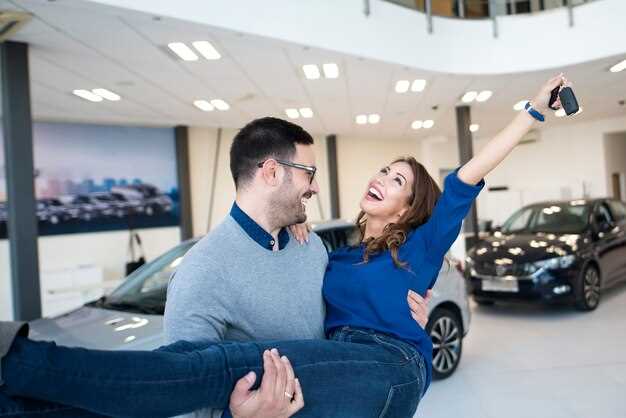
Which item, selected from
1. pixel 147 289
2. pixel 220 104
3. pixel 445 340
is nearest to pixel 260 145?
pixel 147 289

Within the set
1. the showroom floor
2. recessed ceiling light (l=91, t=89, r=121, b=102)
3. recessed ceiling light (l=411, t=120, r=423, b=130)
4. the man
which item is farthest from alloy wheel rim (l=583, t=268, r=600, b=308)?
recessed ceiling light (l=91, t=89, r=121, b=102)

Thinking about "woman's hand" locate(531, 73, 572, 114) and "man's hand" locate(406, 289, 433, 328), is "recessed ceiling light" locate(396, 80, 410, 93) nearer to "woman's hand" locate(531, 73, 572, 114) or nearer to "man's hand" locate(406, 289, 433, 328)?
"woman's hand" locate(531, 73, 572, 114)

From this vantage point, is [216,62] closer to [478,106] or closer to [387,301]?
[387,301]

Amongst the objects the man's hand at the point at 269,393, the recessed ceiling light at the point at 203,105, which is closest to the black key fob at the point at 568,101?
the man's hand at the point at 269,393

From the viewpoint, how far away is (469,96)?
341 inches

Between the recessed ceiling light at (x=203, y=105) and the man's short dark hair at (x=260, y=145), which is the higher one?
the recessed ceiling light at (x=203, y=105)

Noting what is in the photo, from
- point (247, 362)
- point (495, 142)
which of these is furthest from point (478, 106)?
point (247, 362)

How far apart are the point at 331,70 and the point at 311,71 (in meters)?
0.26

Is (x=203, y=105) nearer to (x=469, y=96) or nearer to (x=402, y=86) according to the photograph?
(x=402, y=86)

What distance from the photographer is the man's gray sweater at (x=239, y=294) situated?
1.04m

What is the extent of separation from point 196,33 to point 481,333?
4.20m

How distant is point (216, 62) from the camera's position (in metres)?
5.88

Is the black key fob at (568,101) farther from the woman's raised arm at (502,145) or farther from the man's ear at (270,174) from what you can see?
the man's ear at (270,174)

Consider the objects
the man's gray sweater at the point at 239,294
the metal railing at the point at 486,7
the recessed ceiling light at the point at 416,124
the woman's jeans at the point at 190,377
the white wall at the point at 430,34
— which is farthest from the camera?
the recessed ceiling light at the point at 416,124
